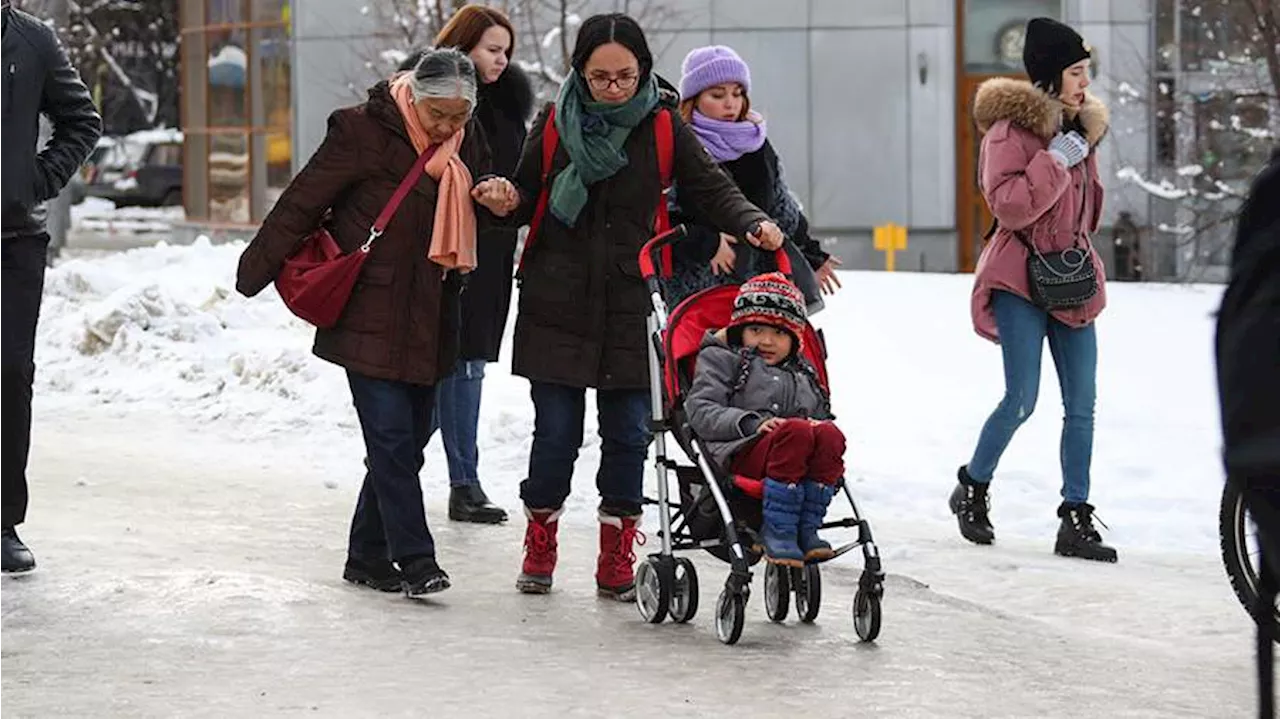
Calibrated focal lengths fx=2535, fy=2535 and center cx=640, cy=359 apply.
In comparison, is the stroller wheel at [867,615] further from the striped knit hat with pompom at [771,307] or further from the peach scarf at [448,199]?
the peach scarf at [448,199]

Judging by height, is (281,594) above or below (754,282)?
below

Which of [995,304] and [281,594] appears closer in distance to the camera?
[281,594]

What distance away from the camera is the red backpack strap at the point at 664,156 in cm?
769

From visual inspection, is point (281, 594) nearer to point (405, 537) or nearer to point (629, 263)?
point (405, 537)

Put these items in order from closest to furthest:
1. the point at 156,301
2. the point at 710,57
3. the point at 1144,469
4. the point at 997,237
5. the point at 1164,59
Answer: the point at 710,57 < the point at 997,237 < the point at 1144,469 < the point at 156,301 < the point at 1164,59

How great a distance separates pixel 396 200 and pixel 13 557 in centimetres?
165

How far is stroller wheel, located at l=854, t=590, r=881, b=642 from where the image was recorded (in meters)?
7.00

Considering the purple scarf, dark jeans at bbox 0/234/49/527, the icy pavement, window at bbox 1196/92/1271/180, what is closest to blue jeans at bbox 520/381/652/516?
the icy pavement

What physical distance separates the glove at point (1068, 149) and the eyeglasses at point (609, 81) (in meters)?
2.25

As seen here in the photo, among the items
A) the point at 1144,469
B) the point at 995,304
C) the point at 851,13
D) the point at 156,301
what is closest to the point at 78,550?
the point at 995,304

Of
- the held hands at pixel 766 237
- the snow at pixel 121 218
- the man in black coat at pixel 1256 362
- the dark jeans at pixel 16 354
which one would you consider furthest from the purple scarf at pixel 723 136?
the snow at pixel 121 218

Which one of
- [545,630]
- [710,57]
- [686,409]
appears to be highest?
[710,57]

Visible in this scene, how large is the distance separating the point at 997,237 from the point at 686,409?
2520mm

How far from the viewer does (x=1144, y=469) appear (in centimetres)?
1079
